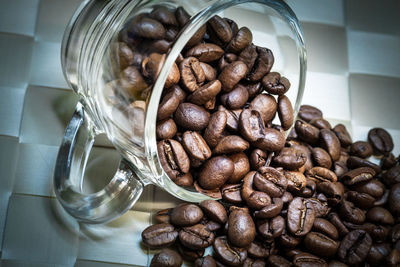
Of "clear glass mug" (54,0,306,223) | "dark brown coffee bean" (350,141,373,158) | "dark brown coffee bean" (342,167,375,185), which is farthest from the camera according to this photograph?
"dark brown coffee bean" (350,141,373,158)

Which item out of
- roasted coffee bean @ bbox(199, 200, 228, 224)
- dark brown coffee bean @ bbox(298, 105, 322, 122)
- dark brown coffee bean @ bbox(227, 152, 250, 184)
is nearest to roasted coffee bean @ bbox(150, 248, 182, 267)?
roasted coffee bean @ bbox(199, 200, 228, 224)

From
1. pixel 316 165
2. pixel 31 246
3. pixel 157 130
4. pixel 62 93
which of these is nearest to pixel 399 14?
pixel 316 165

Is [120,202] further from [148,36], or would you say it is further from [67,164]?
[148,36]

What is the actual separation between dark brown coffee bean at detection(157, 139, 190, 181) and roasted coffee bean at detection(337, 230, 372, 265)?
1.51ft

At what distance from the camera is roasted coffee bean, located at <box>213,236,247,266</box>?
3.60ft

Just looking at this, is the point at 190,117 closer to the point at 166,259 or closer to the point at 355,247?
the point at 166,259

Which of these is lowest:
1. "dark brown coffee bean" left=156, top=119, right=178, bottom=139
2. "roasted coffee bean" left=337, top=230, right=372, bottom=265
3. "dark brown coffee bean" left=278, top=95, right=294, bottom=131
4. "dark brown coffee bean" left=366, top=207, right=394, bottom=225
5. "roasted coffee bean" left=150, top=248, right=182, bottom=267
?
"roasted coffee bean" left=150, top=248, right=182, bottom=267

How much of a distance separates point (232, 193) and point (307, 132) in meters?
0.33

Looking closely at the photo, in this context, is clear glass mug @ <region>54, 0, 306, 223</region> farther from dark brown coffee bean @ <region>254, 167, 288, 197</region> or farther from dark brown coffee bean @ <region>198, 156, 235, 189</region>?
dark brown coffee bean @ <region>254, 167, 288, 197</region>

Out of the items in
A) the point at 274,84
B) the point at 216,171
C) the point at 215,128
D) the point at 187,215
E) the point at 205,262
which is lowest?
the point at 205,262

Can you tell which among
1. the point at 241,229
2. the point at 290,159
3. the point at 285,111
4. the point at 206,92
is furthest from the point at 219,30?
the point at 241,229

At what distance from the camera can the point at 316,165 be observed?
130 cm

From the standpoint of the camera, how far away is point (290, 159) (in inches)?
46.8

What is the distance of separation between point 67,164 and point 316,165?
2.33 feet
